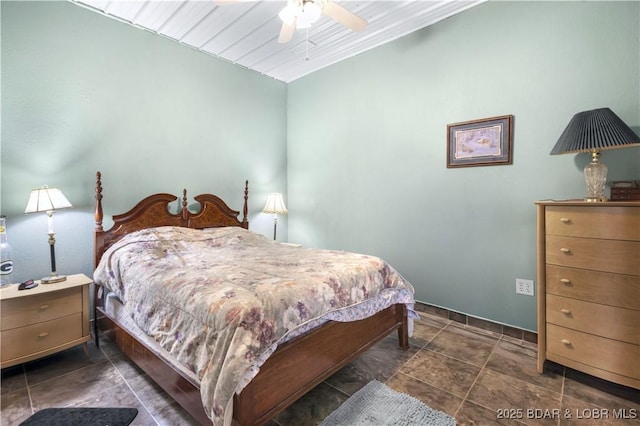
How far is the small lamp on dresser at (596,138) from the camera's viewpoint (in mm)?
1747

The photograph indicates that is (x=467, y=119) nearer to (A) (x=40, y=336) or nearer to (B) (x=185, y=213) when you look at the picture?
(B) (x=185, y=213)

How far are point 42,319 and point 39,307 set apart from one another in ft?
0.28

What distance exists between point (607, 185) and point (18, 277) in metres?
4.44

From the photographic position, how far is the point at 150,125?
3029 mm

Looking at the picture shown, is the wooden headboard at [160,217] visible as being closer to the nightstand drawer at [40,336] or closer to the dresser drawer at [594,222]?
the nightstand drawer at [40,336]

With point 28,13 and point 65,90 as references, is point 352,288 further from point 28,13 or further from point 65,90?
point 28,13

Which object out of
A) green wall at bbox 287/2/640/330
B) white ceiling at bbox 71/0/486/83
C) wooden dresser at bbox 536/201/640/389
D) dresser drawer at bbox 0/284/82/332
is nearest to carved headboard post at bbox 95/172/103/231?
dresser drawer at bbox 0/284/82/332

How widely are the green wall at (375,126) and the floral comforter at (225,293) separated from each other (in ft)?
2.52

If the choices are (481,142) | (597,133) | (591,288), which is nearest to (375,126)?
(481,142)

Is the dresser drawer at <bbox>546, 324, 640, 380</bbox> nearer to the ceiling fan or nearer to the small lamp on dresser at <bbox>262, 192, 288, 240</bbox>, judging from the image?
the ceiling fan

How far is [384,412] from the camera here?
5.35 ft

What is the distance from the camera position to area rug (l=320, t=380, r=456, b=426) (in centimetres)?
155

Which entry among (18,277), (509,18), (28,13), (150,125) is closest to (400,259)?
(509,18)

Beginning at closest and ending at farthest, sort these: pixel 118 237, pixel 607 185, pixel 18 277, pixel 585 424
Answer: 1. pixel 585 424
2. pixel 607 185
3. pixel 18 277
4. pixel 118 237
